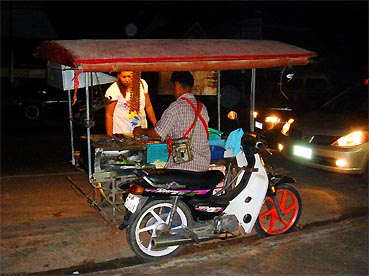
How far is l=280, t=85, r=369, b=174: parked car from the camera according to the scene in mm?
6820

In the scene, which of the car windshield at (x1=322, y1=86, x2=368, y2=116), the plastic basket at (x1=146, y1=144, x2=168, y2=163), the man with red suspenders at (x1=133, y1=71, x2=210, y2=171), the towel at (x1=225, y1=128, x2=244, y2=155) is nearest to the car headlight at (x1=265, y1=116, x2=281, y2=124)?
the car windshield at (x1=322, y1=86, x2=368, y2=116)

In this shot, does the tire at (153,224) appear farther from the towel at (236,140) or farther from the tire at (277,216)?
the tire at (277,216)

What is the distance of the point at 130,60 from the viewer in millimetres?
4254

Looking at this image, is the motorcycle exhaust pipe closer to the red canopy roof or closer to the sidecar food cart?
the sidecar food cart

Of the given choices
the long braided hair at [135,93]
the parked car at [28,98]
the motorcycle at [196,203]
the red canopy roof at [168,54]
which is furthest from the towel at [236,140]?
the parked car at [28,98]

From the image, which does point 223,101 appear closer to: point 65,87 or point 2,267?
point 65,87

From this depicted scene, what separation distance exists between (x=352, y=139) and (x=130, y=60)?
4.05m

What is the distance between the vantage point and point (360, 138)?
6.83 m

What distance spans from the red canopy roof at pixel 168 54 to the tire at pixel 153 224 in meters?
1.32

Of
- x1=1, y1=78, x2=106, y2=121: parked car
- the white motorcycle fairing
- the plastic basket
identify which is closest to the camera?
the white motorcycle fairing

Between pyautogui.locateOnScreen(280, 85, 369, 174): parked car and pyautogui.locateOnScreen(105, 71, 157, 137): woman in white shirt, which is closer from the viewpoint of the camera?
pyautogui.locateOnScreen(105, 71, 157, 137): woman in white shirt

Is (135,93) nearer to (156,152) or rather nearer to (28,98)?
(156,152)

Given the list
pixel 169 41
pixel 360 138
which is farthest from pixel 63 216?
pixel 360 138

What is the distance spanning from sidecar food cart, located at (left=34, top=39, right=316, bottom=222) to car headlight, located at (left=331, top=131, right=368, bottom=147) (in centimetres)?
220
